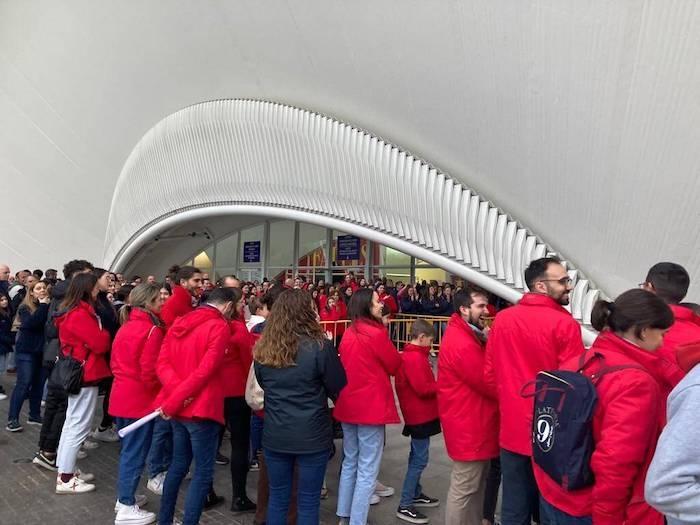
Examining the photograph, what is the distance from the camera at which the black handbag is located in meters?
4.24

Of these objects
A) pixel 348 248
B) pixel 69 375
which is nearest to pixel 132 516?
pixel 69 375

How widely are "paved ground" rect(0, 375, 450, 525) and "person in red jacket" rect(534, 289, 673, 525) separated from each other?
2286 millimetres

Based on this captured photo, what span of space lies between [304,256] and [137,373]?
48.2 feet

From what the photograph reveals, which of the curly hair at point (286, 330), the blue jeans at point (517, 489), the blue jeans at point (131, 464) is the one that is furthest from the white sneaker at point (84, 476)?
the blue jeans at point (517, 489)

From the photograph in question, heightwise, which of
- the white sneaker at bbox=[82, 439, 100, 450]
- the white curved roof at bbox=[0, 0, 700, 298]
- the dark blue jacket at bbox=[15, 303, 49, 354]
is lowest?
the white sneaker at bbox=[82, 439, 100, 450]

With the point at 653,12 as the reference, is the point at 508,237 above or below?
below

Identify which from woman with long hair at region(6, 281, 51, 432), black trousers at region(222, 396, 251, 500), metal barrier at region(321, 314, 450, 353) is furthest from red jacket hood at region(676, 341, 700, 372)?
metal barrier at region(321, 314, 450, 353)

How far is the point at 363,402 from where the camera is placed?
3436 mm

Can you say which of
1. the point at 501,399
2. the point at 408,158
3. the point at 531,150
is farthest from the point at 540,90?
the point at 501,399

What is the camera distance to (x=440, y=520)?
151 inches

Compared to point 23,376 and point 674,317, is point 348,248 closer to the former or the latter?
point 23,376

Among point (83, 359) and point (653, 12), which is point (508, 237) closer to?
point (653, 12)

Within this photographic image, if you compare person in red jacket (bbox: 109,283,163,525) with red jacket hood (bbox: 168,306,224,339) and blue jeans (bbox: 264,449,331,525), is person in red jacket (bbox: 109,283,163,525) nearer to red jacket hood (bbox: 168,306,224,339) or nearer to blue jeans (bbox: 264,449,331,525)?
red jacket hood (bbox: 168,306,224,339)

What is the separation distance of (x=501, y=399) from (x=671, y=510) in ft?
4.44
